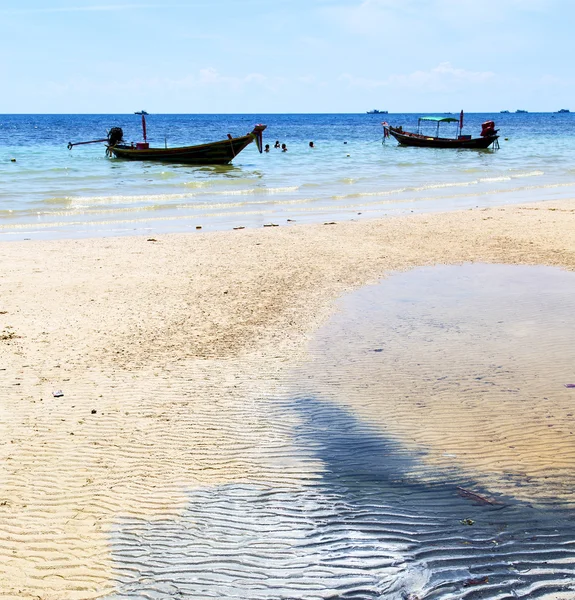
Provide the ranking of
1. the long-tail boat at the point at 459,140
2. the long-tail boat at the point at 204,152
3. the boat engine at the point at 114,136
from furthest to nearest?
the long-tail boat at the point at 459,140
the boat engine at the point at 114,136
the long-tail boat at the point at 204,152

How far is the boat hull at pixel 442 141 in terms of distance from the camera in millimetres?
44344

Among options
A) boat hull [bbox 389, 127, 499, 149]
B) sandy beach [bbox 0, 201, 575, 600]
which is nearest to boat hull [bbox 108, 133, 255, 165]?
boat hull [bbox 389, 127, 499, 149]

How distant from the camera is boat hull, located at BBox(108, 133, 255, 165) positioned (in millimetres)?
32875

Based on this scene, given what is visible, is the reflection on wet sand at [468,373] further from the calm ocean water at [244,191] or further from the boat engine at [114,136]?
the boat engine at [114,136]

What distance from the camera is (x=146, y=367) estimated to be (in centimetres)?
634

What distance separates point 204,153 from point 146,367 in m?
28.1

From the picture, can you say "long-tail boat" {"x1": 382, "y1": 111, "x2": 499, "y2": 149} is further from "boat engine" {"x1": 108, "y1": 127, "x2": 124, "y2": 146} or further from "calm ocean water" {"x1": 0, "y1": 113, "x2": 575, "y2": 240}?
"boat engine" {"x1": 108, "y1": 127, "x2": 124, "y2": 146}

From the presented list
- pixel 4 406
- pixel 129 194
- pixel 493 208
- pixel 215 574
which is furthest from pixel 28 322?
pixel 129 194

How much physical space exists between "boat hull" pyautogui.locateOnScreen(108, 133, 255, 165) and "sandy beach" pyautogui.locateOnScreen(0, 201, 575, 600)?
20974 millimetres

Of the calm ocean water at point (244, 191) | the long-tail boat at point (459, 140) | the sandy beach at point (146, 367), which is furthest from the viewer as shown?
the long-tail boat at point (459, 140)

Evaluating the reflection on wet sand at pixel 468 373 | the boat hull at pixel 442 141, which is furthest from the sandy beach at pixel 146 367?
the boat hull at pixel 442 141

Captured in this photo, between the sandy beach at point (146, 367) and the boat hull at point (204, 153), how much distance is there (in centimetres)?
2097

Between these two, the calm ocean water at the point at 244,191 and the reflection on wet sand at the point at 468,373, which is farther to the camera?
the calm ocean water at the point at 244,191

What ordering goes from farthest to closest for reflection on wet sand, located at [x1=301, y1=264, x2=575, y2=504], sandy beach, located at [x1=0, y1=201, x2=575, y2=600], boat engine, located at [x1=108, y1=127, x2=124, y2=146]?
boat engine, located at [x1=108, y1=127, x2=124, y2=146] < reflection on wet sand, located at [x1=301, y1=264, x2=575, y2=504] < sandy beach, located at [x1=0, y1=201, x2=575, y2=600]
